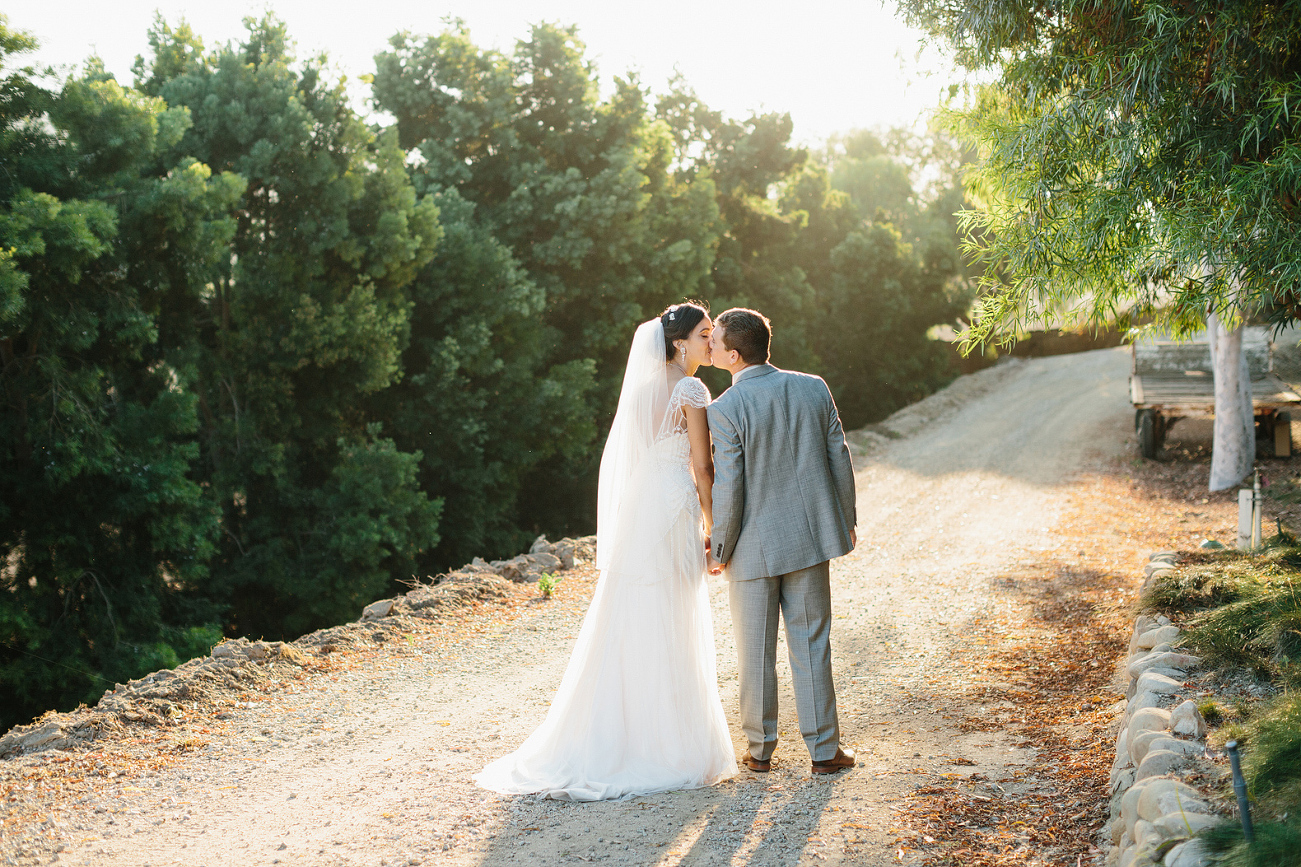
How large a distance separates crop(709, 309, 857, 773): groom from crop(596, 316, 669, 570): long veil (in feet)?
1.01

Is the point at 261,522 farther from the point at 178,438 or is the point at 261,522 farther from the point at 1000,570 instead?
the point at 1000,570

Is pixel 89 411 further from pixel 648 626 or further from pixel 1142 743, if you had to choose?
pixel 1142 743

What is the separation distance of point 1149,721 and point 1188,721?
0.54 feet

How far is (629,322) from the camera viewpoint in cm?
2116

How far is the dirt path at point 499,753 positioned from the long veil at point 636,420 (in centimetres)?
127

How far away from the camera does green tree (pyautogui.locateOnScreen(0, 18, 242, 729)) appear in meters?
11.0

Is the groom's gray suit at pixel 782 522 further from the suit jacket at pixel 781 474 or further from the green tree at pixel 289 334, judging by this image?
the green tree at pixel 289 334

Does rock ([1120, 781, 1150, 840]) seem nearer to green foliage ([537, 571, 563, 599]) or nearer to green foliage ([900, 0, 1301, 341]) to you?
green foliage ([900, 0, 1301, 341])

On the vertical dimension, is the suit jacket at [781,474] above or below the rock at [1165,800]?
above

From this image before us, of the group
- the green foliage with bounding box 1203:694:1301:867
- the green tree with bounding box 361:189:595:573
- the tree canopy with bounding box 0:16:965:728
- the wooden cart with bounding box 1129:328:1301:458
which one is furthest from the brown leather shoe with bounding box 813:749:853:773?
the green tree with bounding box 361:189:595:573

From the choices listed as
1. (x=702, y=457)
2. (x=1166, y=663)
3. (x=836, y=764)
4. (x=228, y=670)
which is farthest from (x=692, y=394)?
(x=228, y=670)

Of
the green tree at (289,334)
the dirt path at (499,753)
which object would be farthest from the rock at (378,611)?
the green tree at (289,334)

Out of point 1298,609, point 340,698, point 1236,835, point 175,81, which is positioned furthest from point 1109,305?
point 175,81

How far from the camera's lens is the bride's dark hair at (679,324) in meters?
4.25
